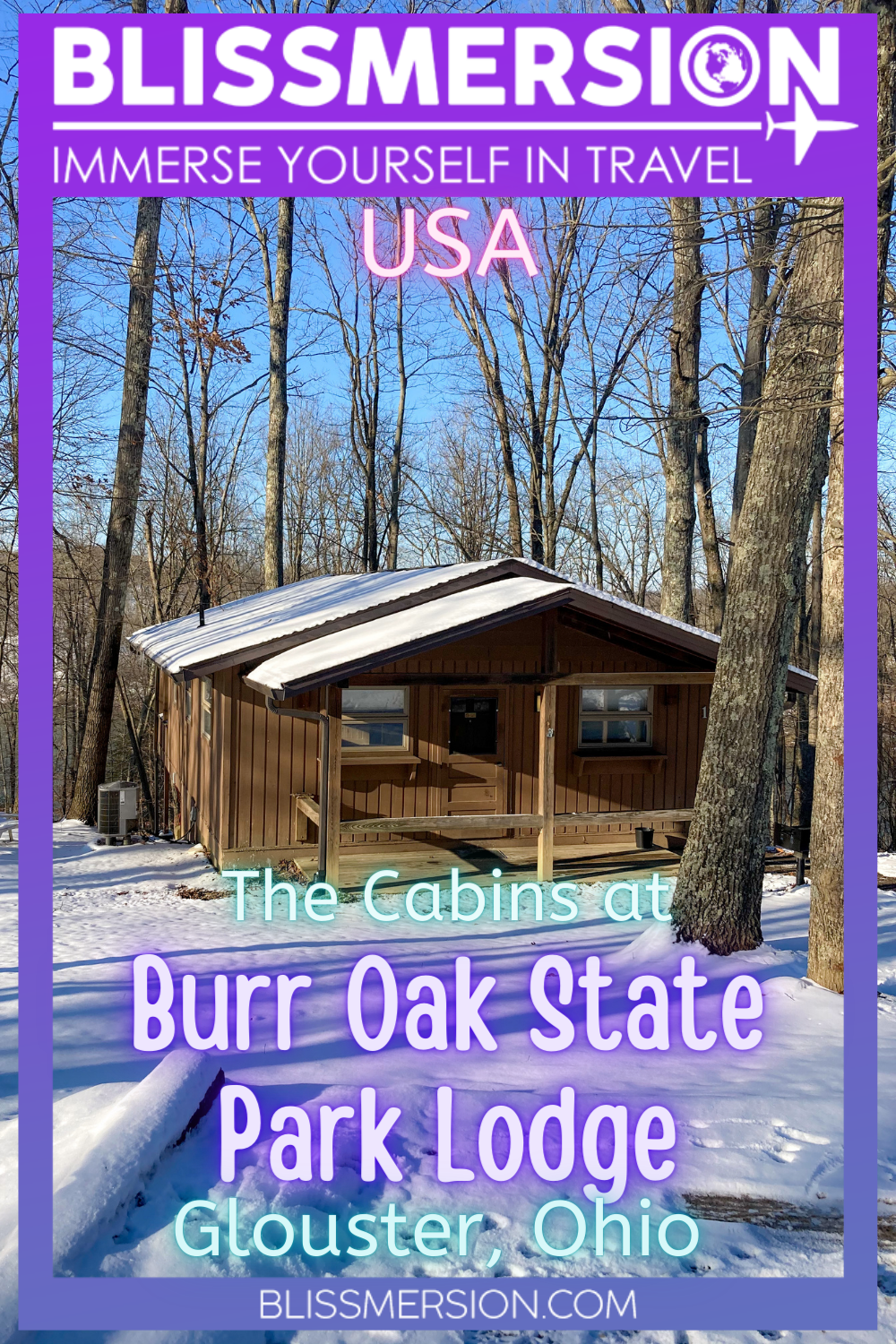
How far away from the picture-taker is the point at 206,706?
13.1 metres

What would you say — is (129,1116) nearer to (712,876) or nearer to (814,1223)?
(814,1223)

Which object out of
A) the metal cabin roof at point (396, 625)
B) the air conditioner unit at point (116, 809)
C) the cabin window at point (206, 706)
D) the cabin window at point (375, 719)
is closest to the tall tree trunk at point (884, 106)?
the metal cabin roof at point (396, 625)

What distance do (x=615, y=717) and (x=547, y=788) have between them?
236cm

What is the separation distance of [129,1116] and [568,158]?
11.1 ft

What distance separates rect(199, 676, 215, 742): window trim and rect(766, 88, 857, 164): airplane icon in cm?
997

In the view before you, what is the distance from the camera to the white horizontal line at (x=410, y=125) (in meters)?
2.75

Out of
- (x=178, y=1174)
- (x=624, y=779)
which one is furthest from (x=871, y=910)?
(x=624, y=779)

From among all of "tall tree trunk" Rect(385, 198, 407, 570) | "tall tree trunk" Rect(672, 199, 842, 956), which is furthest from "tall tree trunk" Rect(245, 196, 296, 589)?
"tall tree trunk" Rect(672, 199, 842, 956)

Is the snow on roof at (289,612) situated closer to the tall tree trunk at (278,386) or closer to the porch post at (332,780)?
the porch post at (332,780)

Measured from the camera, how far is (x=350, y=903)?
10.1 metres

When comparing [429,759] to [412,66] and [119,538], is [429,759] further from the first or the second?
[412,66]

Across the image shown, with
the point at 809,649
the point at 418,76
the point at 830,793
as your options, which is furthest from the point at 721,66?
the point at 809,649

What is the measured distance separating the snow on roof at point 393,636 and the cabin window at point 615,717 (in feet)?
7.38

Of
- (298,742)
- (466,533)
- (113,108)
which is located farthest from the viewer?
(466,533)
